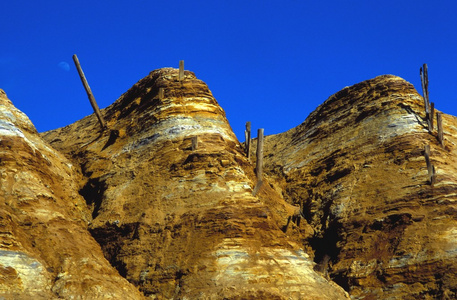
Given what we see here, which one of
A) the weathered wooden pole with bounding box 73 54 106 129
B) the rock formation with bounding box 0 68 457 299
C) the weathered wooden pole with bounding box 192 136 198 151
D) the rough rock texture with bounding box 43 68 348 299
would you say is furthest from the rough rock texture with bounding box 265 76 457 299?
the weathered wooden pole with bounding box 73 54 106 129

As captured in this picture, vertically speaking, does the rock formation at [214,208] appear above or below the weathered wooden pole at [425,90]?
below

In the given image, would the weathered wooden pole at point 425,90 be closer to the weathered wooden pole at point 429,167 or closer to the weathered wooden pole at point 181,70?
the weathered wooden pole at point 429,167

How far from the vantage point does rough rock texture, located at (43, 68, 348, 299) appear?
23469mm

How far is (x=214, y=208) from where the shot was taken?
85.1 ft

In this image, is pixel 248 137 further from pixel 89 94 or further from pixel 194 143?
pixel 89 94

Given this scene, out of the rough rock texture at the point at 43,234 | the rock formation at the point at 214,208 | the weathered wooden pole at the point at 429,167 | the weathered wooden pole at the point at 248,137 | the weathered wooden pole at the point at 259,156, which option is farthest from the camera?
the weathered wooden pole at the point at 248,137

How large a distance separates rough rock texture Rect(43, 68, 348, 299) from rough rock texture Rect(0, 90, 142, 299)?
106 cm

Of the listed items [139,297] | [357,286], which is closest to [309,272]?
[357,286]

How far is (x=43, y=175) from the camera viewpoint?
28.9 m

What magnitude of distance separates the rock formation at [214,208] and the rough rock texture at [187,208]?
0.06 meters

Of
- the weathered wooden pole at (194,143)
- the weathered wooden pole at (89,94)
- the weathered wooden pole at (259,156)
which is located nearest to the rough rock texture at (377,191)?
the weathered wooden pole at (259,156)

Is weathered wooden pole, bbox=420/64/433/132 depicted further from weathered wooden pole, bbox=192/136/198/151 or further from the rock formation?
weathered wooden pole, bbox=192/136/198/151

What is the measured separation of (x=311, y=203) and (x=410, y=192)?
5931 mm

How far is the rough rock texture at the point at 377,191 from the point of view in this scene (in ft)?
82.0
